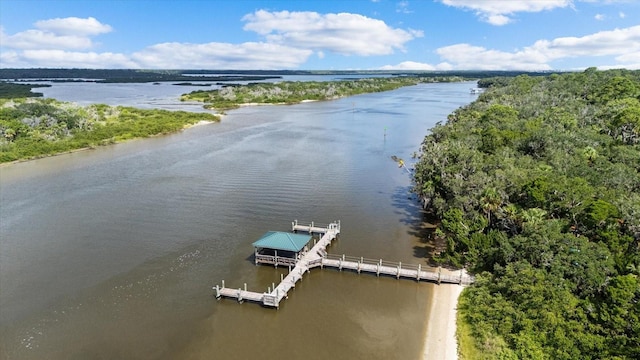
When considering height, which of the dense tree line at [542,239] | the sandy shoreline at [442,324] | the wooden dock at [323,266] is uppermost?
the dense tree line at [542,239]

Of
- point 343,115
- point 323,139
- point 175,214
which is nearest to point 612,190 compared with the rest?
point 175,214

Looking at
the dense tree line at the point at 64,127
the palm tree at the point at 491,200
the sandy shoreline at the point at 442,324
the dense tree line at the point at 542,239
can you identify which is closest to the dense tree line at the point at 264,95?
the dense tree line at the point at 64,127

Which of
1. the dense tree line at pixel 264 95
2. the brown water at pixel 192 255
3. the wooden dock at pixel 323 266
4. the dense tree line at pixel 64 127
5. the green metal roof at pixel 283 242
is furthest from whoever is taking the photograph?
the dense tree line at pixel 264 95

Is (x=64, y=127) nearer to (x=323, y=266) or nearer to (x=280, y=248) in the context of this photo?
(x=280, y=248)

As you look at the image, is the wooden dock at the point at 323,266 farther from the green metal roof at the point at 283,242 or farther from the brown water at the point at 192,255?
the green metal roof at the point at 283,242

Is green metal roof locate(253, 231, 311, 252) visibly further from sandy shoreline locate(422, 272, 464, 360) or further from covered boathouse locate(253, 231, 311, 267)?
sandy shoreline locate(422, 272, 464, 360)

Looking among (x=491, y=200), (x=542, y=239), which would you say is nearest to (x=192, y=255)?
(x=491, y=200)

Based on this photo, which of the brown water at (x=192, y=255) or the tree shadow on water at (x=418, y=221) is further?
the tree shadow on water at (x=418, y=221)
